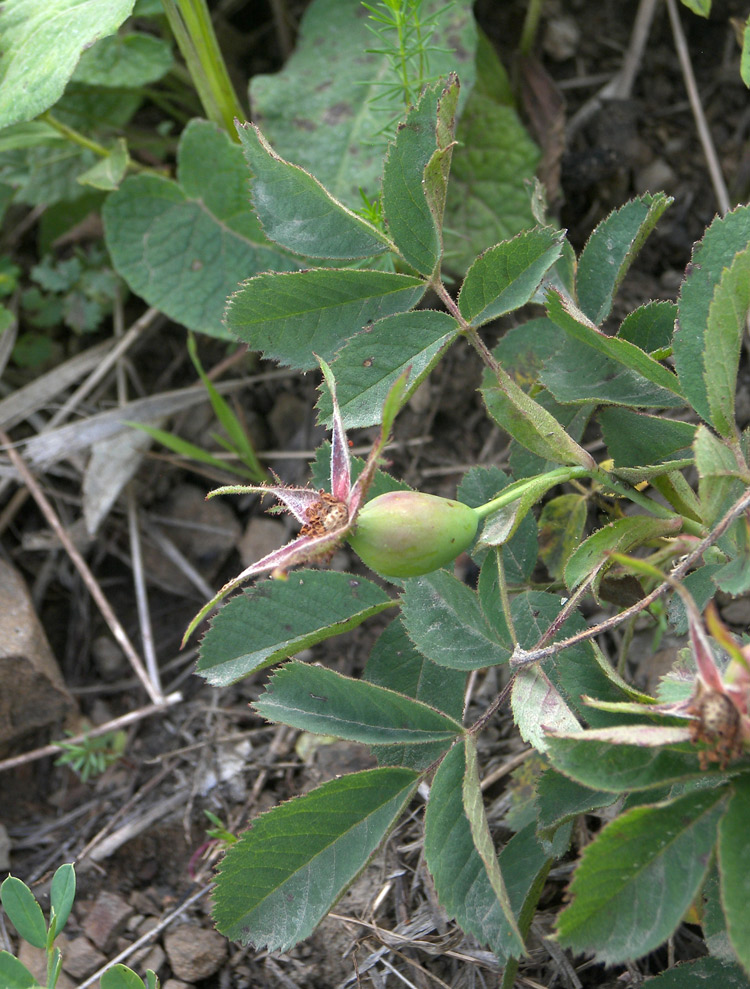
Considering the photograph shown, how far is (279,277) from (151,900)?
1.31 meters

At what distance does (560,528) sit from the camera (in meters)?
1.51

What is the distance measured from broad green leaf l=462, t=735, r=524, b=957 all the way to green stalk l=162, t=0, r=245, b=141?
166cm

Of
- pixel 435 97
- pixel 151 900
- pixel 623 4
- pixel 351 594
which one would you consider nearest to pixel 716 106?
pixel 623 4

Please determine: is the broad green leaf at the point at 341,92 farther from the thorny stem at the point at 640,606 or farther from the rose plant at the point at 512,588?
the thorny stem at the point at 640,606

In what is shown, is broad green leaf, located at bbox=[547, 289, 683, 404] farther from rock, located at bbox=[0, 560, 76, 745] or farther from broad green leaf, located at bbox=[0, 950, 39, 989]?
rock, located at bbox=[0, 560, 76, 745]

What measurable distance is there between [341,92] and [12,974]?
2.08m

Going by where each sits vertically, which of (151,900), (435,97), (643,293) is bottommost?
(151,900)

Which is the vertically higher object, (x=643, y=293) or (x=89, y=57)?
(x=89, y=57)

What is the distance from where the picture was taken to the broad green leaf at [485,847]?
100cm

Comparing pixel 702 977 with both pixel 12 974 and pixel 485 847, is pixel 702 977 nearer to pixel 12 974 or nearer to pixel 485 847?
pixel 485 847

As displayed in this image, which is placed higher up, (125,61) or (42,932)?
(125,61)

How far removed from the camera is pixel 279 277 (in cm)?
128

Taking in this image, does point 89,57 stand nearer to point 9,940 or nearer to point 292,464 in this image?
point 292,464

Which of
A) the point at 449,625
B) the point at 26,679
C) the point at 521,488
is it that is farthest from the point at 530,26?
the point at 26,679
